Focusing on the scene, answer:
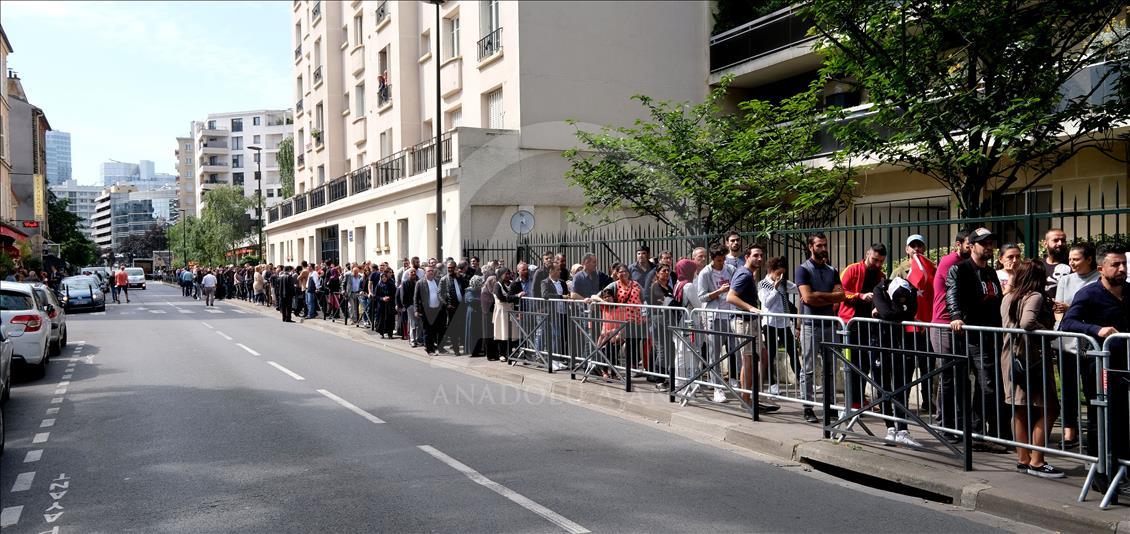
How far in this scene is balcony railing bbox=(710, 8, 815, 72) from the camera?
23.3 m

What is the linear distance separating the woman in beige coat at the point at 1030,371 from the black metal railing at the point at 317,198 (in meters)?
35.2

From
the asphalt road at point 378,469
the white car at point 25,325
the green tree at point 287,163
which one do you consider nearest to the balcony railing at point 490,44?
the white car at point 25,325

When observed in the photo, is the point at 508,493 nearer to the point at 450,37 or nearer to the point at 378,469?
the point at 378,469

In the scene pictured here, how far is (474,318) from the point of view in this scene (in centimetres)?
1535

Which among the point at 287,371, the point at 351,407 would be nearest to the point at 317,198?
the point at 287,371

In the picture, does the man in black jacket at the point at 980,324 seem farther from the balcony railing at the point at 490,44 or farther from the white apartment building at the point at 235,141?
the white apartment building at the point at 235,141

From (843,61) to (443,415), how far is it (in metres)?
6.97

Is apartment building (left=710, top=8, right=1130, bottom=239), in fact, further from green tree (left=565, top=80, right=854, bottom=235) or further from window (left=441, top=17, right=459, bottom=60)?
window (left=441, top=17, right=459, bottom=60)

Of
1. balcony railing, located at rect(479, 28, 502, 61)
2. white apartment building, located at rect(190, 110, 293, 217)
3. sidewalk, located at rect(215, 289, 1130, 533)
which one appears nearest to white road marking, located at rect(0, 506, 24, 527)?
sidewalk, located at rect(215, 289, 1130, 533)

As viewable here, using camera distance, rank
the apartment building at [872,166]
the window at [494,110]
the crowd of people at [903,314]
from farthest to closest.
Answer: the window at [494,110] → the apartment building at [872,166] → the crowd of people at [903,314]

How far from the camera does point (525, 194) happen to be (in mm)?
23656

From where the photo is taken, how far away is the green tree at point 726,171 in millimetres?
15992

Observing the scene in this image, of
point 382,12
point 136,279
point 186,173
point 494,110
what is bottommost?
point 136,279

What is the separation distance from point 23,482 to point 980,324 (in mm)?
8078
